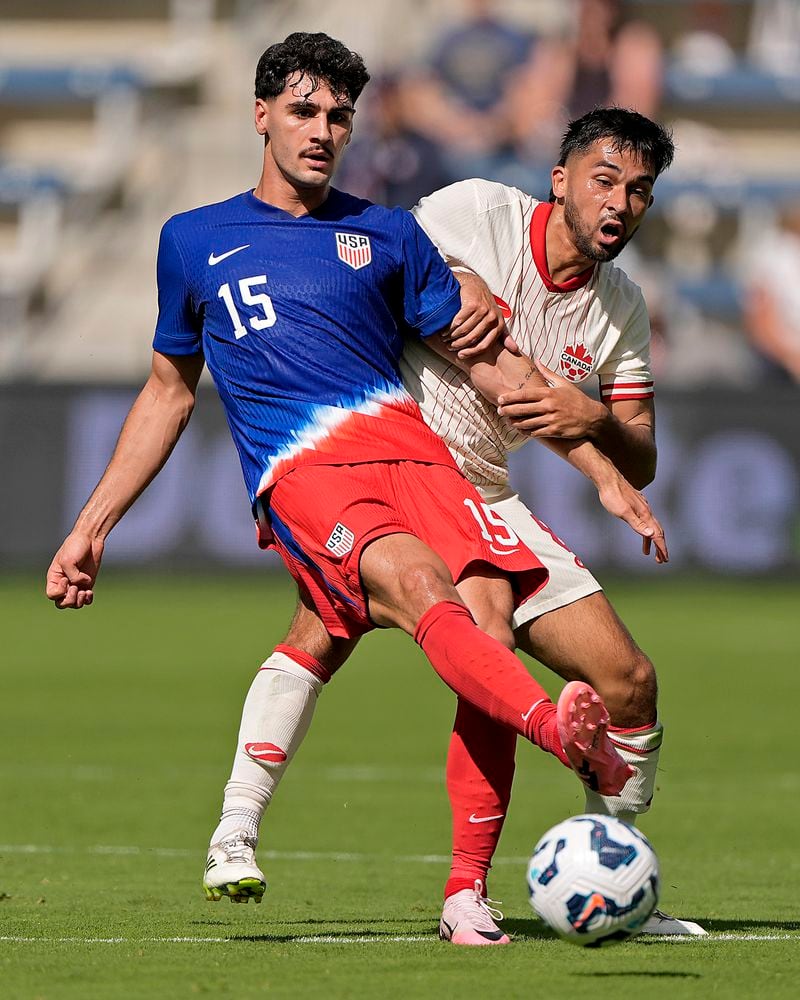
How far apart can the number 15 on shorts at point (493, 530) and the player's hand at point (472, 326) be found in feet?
1.53

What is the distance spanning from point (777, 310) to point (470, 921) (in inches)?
694

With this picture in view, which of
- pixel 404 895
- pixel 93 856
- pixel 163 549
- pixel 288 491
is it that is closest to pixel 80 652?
pixel 163 549

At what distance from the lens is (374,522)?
498 cm

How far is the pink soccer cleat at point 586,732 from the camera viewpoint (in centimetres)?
435

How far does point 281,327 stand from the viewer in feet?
17.2

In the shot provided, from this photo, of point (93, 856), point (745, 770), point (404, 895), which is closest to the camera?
point (404, 895)

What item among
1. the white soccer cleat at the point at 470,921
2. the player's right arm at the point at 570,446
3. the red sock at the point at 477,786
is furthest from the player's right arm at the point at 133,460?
the white soccer cleat at the point at 470,921

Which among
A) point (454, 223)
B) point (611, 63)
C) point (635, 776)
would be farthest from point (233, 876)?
point (611, 63)

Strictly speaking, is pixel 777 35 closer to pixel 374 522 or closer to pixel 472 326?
pixel 472 326

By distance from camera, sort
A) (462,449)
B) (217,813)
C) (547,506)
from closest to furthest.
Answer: (462,449) → (217,813) → (547,506)

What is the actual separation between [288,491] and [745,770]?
5.06m

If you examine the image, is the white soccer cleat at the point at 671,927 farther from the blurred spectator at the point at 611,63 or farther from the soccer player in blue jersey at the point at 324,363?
the blurred spectator at the point at 611,63

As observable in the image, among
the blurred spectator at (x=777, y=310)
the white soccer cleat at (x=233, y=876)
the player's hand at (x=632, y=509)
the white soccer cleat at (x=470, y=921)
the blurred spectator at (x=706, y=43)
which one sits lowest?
the blurred spectator at (x=777, y=310)

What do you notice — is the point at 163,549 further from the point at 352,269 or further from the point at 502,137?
the point at 352,269
